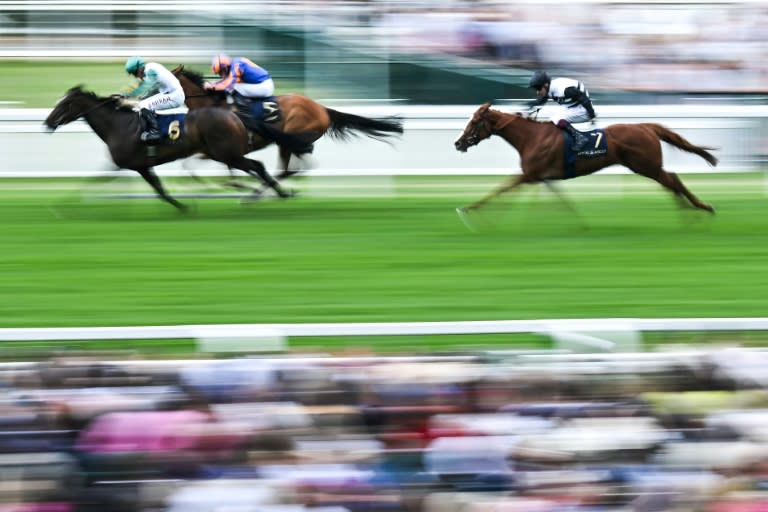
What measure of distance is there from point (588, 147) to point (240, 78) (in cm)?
285

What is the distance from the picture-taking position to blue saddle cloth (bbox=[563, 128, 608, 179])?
913cm

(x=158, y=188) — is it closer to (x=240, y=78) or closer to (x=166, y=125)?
(x=166, y=125)

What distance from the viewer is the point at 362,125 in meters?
10.4

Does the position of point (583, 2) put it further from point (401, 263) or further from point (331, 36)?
point (401, 263)

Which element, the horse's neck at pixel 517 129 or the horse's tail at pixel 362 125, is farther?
the horse's tail at pixel 362 125

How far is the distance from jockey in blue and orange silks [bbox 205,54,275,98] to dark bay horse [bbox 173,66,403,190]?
0.11m

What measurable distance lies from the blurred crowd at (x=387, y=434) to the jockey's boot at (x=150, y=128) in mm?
5912

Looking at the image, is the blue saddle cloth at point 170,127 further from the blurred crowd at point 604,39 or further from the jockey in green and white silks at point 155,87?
the blurred crowd at point 604,39

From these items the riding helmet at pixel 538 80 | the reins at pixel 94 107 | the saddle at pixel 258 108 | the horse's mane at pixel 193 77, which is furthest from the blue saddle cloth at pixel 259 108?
the riding helmet at pixel 538 80

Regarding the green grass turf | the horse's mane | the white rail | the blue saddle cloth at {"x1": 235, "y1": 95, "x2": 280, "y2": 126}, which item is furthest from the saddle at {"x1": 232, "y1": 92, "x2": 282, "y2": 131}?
the white rail

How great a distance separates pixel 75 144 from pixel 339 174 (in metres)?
2.14

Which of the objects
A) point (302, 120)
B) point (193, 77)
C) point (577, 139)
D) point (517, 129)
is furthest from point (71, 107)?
point (577, 139)

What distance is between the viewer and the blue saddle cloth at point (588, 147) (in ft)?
30.0

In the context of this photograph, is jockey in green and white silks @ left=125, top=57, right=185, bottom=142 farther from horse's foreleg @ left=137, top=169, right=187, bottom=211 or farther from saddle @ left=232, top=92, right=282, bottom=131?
saddle @ left=232, top=92, right=282, bottom=131
